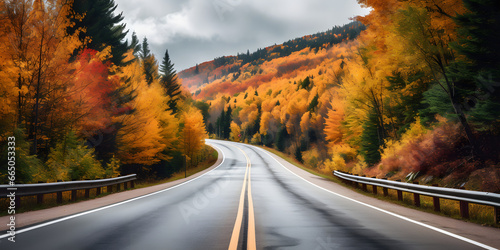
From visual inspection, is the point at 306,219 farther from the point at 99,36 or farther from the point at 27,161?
the point at 99,36

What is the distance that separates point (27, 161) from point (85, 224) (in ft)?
24.6

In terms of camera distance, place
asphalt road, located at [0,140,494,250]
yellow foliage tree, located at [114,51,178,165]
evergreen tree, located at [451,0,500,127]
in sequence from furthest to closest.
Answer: yellow foliage tree, located at [114,51,178,165], evergreen tree, located at [451,0,500,127], asphalt road, located at [0,140,494,250]

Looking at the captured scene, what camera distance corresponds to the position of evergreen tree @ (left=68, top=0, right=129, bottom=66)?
23.2m

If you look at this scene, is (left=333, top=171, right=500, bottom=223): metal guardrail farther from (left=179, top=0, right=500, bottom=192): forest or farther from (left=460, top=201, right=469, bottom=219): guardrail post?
(left=179, top=0, right=500, bottom=192): forest

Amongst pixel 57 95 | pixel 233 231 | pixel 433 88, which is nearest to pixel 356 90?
pixel 433 88

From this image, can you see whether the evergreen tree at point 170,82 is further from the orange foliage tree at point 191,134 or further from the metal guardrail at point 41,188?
the metal guardrail at point 41,188

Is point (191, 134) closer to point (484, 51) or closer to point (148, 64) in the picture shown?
point (148, 64)

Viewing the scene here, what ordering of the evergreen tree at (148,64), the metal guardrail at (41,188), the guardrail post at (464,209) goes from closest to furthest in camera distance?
the guardrail post at (464,209), the metal guardrail at (41,188), the evergreen tree at (148,64)

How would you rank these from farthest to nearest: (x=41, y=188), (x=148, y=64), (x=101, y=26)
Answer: (x=148, y=64), (x=101, y=26), (x=41, y=188)

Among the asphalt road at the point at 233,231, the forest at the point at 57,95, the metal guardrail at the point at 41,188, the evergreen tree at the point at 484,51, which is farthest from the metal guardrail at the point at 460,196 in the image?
the forest at the point at 57,95

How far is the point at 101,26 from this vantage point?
25.8 metres

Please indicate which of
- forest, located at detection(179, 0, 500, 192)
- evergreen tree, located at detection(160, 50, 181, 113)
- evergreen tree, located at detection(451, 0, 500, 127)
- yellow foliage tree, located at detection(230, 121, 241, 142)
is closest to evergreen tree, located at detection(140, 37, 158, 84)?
evergreen tree, located at detection(160, 50, 181, 113)

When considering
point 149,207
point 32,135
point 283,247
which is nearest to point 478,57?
point 283,247

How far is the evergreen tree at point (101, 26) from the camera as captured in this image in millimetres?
23233
